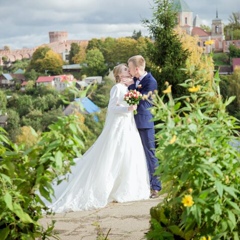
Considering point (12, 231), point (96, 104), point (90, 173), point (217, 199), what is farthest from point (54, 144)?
point (96, 104)

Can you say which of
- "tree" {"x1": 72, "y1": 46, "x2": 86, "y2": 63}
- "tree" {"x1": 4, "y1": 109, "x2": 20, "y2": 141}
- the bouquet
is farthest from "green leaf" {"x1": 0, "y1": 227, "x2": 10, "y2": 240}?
"tree" {"x1": 72, "y1": 46, "x2": 86, "y2": 63}

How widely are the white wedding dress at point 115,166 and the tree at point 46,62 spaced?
233 ft

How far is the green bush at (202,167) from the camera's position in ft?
8.00

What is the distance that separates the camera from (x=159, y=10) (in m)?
15.0

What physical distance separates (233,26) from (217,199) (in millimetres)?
67652

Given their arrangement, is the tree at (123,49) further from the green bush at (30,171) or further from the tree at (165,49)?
the green bush at (30,171)

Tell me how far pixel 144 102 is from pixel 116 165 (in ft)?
2.10

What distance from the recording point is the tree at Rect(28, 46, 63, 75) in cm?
7691

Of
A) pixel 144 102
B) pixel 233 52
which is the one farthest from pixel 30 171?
pixel 233 52

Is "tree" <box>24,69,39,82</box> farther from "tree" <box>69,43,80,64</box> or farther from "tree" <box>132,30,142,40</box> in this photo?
"tree" <box>132,30,142,40</box>

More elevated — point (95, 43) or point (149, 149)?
point (95, 43)

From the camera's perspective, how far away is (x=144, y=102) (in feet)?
18.1

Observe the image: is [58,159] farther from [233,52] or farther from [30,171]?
[233,52]

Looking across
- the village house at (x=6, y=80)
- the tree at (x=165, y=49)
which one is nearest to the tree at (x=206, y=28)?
the village house at (x=6, y=80)
